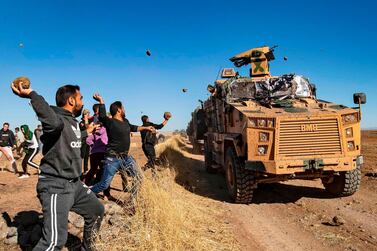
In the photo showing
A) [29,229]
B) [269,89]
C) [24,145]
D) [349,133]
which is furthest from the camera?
[24,145]

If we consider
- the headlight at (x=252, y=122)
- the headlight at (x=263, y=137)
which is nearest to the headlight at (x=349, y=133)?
the headlight at (x=263, y=137)

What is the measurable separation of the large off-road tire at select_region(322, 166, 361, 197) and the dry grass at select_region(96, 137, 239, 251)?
9.02 feet

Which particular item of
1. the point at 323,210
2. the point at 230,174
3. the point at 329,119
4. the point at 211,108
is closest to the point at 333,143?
the point at 329,119

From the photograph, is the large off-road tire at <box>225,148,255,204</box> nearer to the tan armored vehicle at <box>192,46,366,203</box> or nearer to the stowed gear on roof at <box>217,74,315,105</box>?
the tan armored vehicle at <box>192,46,366,203</box>

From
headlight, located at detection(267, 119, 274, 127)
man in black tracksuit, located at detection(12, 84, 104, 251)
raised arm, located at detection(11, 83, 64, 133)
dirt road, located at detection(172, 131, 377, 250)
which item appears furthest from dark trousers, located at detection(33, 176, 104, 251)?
headlight, located at detection(267, 119, 274, 127)

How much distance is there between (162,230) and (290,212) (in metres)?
2.79

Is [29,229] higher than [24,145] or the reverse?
the reverse

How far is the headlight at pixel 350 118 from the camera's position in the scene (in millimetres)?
6105

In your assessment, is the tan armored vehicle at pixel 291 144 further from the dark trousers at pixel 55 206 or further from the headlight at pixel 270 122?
the dark trousers at pixel 55 206

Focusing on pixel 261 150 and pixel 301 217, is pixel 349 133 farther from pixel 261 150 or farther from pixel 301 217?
pixel 301 217

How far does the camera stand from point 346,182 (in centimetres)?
653

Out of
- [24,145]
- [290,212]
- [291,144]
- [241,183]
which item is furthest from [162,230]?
[24,145]

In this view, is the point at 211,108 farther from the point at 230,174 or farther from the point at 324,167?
the point at 324,167

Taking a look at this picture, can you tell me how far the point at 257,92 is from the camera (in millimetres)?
7980
